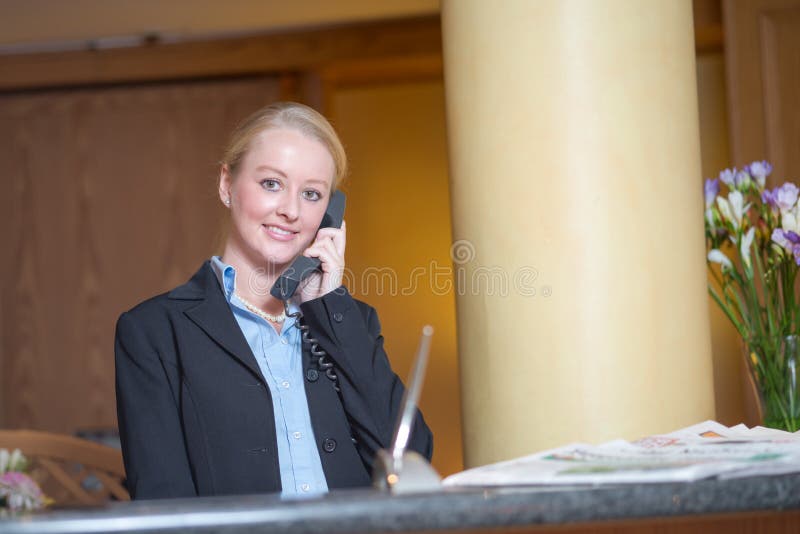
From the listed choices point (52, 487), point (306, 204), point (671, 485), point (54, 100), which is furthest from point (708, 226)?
point (54, 100)

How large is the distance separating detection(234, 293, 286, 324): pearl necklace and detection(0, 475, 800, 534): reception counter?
2.86 feet

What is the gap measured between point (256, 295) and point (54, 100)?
3.11 meters

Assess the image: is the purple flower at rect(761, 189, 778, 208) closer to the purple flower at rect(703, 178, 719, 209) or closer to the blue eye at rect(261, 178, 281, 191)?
the purple flower at rect(703, 178, 719, 209)

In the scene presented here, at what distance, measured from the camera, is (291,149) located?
1.93m

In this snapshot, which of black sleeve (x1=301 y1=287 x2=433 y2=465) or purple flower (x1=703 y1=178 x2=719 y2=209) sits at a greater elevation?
purple flower (x1=703 y1=178 x2=719 y2=209)

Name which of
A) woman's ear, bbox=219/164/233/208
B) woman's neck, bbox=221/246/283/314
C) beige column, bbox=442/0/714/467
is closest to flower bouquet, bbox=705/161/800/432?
beige column, bbox=442/0/714/467

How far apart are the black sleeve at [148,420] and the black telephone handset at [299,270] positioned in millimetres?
246

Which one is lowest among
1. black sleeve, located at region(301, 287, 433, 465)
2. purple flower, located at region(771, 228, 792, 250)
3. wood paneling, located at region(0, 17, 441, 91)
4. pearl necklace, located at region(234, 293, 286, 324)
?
black sleeve, located at region(301, 287, 433, 465)

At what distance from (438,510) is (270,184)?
1.07 m

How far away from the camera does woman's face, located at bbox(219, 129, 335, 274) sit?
191 centimetres

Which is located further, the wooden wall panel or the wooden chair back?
the wooden wall panel

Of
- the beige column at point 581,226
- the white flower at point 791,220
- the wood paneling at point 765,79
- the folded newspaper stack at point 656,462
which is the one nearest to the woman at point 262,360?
the beige column at point 581,226

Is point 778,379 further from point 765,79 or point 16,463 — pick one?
point 765,79

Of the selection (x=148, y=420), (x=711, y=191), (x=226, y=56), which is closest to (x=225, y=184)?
(x=148, y=420)
